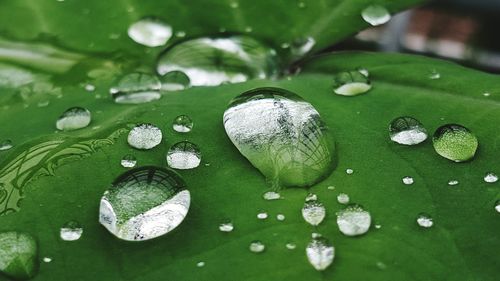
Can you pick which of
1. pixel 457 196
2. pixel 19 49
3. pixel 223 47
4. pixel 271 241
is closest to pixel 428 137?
pixel 457 196

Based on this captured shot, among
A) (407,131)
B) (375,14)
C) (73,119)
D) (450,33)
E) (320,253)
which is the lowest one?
(320,253)

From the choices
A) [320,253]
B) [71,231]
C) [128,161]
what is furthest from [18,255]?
[320,253]

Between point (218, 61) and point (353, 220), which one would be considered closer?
point (353, 220)

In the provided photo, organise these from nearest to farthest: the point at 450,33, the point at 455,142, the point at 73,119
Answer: the point at 455,142, the point at 73,119, the point at 450,33

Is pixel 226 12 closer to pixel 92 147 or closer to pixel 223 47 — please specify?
pixel 223 47

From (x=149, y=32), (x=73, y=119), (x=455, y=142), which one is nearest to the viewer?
(x=455, y=142)

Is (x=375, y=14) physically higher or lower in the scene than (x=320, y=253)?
higher

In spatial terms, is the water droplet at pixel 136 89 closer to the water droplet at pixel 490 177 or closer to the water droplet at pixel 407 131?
the water droplet at pixel 407 131

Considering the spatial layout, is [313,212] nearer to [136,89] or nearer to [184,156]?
[184,156]
